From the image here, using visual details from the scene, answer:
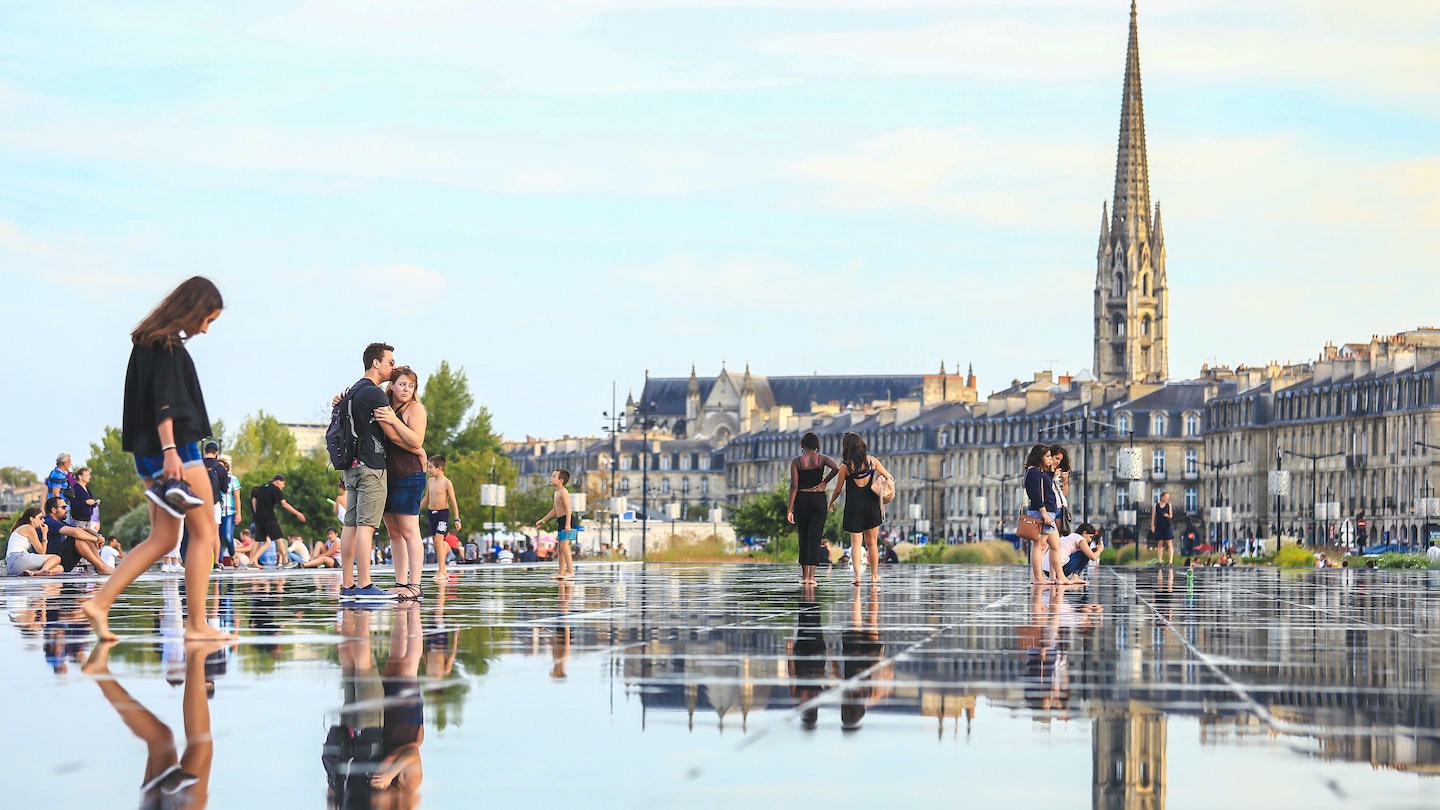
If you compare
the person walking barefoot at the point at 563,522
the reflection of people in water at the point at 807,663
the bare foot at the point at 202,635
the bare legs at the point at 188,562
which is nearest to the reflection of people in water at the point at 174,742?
the bare foot at the point at 202,635

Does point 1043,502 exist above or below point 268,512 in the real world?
above

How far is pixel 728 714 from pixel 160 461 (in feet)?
14.7

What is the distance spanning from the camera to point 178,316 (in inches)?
396

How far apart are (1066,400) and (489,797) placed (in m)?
161

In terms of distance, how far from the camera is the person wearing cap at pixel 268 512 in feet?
97.9

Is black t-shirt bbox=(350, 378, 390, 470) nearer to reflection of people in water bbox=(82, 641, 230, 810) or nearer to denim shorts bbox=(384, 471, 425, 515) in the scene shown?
denim shorts bbox=(384, 471, 425, 515)

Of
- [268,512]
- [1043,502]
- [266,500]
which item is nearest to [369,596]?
[1043,502]

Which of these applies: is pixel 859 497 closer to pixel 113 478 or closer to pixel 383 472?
pixel 383 472

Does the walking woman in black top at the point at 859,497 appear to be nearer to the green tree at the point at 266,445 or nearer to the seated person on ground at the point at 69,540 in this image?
the seated person on ground at the point at 69,540

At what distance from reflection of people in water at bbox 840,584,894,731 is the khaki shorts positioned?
14.8 feet

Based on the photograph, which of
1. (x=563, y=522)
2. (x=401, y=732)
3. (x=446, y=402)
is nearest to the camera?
(x=401, y=732)

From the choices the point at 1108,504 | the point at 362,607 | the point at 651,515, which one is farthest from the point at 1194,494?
the point at 362,607

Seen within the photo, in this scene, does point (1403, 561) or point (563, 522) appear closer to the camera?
point (563, 522)

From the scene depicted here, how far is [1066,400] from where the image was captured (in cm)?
16425
